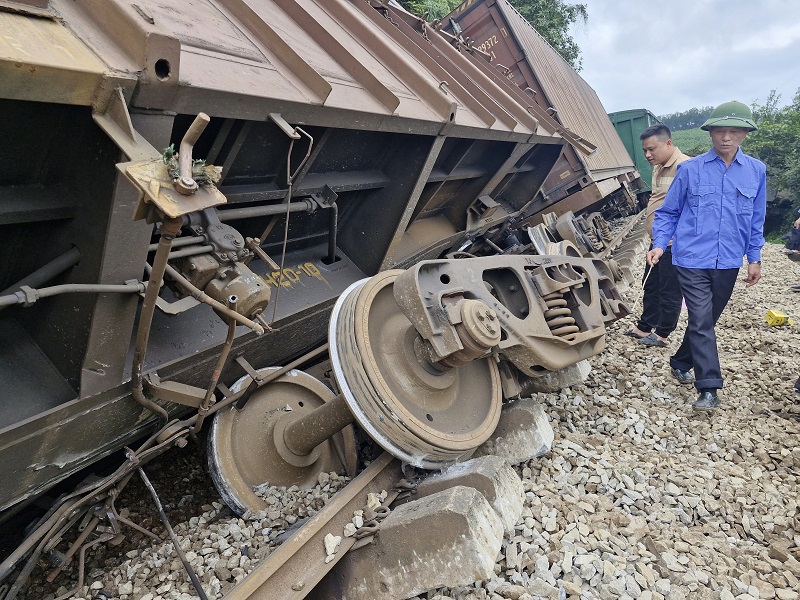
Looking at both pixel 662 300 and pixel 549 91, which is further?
pixel 549 91

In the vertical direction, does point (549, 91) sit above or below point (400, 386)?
above

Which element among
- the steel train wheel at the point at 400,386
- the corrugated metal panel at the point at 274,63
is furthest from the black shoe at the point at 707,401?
the corrugated metal panel at the point at 274,63

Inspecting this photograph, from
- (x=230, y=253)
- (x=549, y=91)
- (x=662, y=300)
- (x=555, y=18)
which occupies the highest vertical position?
(x=555, y=18)

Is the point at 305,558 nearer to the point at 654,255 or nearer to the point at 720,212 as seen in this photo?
the point at 654,255

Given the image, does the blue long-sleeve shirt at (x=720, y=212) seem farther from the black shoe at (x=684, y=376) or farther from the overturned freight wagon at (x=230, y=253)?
the black shoe at (x=684, y=376)

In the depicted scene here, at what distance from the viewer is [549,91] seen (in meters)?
7.44

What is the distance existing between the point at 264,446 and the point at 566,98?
25.7 feet

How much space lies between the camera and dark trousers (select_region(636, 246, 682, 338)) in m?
4.59

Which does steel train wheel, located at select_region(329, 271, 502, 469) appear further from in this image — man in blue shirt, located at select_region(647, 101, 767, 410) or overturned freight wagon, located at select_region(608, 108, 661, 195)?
overturned freight wagon, located at select_region(608, 108, 661, 195)

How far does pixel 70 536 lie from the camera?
2443 millimetres

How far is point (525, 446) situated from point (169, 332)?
68.9 inches

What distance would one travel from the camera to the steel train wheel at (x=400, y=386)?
2293mm

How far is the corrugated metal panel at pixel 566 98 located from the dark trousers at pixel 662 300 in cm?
236

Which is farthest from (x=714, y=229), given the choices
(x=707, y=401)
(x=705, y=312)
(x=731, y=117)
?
(x=707, y=401)
